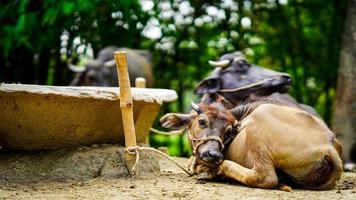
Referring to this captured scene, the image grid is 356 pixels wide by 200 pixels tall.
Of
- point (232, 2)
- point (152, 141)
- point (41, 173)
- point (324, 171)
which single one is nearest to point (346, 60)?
point (232, 2)

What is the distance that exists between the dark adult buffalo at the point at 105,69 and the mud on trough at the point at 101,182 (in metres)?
6.54

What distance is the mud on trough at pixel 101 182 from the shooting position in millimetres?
5102

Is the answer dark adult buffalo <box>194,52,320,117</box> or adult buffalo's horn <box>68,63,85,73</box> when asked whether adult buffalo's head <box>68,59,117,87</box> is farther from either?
dark adult buffalo <box>194,52,320,117</box>

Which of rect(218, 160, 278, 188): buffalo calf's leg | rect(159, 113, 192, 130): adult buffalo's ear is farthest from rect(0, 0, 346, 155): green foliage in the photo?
rect(218, 160, 278, 188): buffalo calf's leg

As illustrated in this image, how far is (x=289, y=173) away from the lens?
18.0ft

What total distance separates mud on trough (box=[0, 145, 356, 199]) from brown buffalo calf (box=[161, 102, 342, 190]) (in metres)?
0.12

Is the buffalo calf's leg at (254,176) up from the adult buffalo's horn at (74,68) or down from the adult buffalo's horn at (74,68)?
up

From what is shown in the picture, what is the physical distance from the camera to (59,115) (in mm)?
5754

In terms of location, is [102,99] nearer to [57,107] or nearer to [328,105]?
[57,107]

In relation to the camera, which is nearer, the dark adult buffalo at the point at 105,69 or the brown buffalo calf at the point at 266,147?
the brown buffalo calf at the point at 266,147

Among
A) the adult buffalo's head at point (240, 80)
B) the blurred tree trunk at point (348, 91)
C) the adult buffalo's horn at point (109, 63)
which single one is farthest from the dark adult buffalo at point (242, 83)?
the adult buffalo's horn at point (109, 63)

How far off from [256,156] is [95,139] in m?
1.42

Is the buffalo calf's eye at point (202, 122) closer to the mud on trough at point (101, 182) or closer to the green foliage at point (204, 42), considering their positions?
the mud on trough at point (101, 182)

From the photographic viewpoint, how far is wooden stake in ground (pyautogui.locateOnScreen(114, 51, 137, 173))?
227 inches
